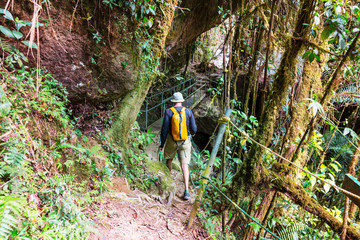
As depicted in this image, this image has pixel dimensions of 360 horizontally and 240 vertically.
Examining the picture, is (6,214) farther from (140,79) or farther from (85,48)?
(140,79)

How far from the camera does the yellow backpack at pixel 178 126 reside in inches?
157

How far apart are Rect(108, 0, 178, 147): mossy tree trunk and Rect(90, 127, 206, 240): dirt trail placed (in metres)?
1.08

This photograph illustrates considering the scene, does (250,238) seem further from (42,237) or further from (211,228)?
(42,237)

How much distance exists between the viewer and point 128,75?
370 centimetres

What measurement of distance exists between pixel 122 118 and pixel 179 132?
3.87ft

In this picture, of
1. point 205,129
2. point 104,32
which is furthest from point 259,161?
point 205,129

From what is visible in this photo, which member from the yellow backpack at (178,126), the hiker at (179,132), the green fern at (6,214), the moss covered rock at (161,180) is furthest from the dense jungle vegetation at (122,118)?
the yellow backpack at (178,126)

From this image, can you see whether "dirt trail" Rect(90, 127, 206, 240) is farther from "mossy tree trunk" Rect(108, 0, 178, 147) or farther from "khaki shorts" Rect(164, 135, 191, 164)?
"mossy tree trunk" Rect(108, 0, 178, 147)

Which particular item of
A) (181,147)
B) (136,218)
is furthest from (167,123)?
(136,218)

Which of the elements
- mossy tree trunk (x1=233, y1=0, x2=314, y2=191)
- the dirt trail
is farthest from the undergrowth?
mossy tree trunk (x1=233, y1=0, x2=314, y2=191)

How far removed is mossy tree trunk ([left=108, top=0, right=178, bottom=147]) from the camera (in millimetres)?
3795

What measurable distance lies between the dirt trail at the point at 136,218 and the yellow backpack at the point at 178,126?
48.8 inches

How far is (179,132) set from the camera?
4.02m

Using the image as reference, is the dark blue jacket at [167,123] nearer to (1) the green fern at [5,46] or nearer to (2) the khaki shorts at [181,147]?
(2) the khaki shorts at [181,147]
